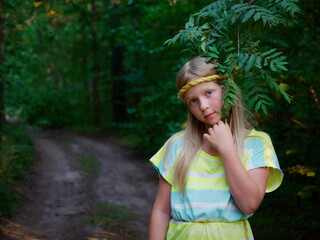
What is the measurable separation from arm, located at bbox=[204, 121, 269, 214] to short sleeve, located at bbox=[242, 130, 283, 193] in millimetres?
41

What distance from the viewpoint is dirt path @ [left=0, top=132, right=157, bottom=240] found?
5.37m

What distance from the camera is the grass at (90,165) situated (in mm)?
9938

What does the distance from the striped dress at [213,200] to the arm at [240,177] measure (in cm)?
7

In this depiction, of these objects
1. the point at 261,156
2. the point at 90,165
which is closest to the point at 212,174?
the point at 261,156

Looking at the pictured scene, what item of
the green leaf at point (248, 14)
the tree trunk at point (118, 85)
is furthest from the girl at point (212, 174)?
the tree trunk at point (118, 85)

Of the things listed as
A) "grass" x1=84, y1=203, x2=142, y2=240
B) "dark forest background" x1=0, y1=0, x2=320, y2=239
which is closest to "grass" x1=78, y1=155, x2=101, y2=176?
"dark forest background" x1=0, y1=0, x2=320, y2=239

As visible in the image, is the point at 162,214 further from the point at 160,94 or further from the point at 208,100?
the point at 160,94

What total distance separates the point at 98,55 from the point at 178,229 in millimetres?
19789

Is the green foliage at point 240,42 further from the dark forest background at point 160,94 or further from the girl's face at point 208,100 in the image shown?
the dark forest background at point 160,94

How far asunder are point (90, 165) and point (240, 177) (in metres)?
9.29

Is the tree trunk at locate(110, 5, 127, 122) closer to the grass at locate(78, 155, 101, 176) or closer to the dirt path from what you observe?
the dirt path

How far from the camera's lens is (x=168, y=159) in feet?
6.94

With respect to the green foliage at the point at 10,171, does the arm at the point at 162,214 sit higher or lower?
higher

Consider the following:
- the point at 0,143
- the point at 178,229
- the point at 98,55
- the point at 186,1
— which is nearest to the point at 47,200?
the point at 0,143
